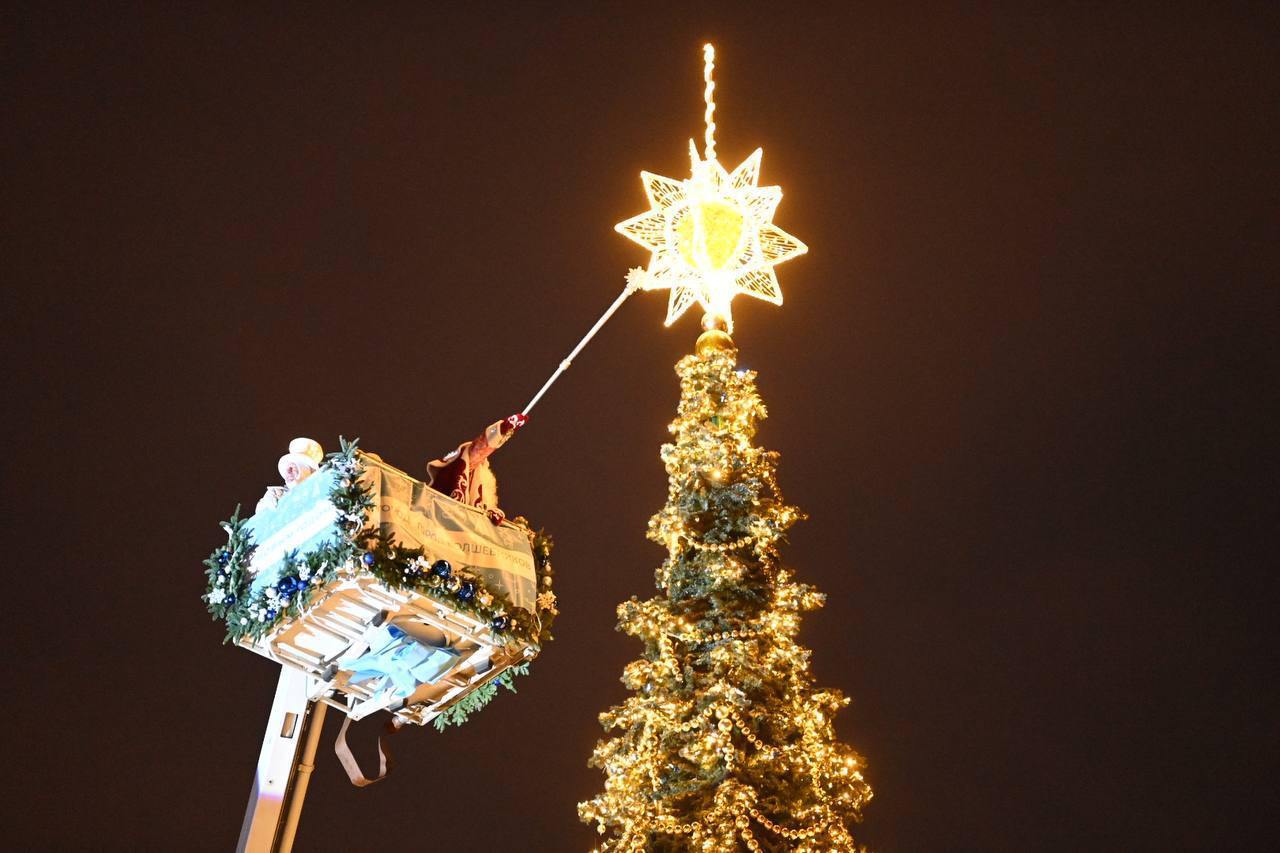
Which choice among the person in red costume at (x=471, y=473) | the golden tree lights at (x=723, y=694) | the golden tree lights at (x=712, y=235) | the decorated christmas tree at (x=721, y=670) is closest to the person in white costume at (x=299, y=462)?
the person in red costume at (x=471, y=473)

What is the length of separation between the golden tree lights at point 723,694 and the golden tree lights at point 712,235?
155cm

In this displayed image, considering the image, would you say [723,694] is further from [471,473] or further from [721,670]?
[471,473]

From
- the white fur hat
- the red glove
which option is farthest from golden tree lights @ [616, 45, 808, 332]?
the white fur hat

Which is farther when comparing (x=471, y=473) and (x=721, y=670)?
(x=721, y=670)

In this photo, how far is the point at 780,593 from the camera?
9.91 meters

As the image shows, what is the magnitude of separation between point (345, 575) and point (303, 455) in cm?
100

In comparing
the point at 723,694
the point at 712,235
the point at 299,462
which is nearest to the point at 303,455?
the point at 299,462

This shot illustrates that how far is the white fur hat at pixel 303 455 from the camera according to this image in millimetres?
6020

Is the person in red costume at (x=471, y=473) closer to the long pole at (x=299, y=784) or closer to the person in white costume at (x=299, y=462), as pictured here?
the person in white costume at (x=299, y=462)

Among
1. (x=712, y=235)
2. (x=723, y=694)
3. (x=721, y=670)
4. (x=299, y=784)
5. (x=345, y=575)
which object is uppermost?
(x=712, y=235)

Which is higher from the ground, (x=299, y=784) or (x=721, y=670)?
(x=721, y=670)

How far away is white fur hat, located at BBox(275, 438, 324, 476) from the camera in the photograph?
6.02 metres

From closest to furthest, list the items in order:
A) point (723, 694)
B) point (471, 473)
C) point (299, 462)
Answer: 1. point (299, 462)
2. point (471, 473)
3. point (723, 694)

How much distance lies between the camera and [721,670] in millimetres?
9570
